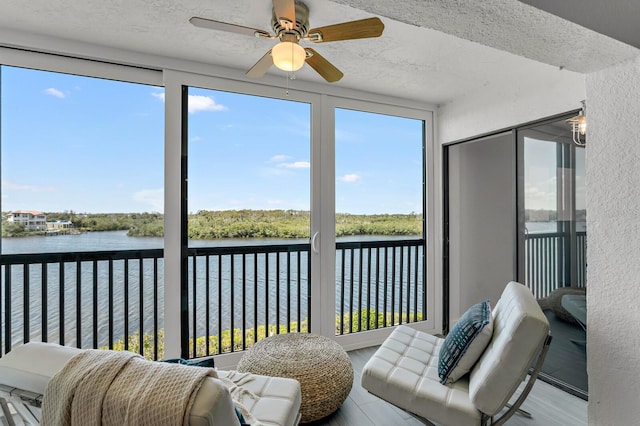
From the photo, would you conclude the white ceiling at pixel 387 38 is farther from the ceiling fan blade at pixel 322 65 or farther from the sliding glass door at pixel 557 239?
the sliding glass door at pixel 557 239

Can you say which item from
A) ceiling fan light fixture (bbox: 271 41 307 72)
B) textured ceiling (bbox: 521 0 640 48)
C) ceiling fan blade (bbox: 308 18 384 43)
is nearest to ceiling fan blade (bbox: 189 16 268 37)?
ceiling fan light fixture (bbox: 271 41 307 72)

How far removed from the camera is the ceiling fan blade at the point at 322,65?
1.86 metres

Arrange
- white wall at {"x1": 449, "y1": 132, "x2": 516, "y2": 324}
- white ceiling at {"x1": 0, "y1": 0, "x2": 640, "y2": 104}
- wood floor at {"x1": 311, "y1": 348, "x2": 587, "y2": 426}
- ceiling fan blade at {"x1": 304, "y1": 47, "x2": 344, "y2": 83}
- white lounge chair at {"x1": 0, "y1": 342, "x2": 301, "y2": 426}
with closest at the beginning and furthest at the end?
white lounge chair at {"x1": 0, "y1": 342, "x2": 301, "y2": 426} → white ceiling at {"x1": 0, "y1": 0, "x2": 640, "y2": 104} → ceiling fan blade at {"x1": 304, "y1": 47, "x2": 344, "y2": 83} → wood floor at {"x1": 311, "y1": 348, "x2": 587, "y2": 426} → white wall at {"x1": 449, "y1": 132, "x2": 516, "y2": 324}

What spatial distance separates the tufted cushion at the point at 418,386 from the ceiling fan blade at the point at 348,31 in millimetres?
1791

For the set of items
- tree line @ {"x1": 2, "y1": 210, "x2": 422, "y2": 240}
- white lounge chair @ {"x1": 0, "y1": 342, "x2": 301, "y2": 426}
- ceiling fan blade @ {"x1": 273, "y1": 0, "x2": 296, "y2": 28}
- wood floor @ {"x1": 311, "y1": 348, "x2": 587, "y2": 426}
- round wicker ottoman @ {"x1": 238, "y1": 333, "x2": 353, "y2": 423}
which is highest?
ceiling fan blade @ {"x1": 273, "y1": 0, "x2": 296, "y2": 28}

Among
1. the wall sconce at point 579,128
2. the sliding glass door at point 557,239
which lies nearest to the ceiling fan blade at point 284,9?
the wall sconce at point 579,128

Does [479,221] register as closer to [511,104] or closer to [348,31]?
[511,104]

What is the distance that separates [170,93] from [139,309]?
1.75 m

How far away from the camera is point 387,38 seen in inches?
84.8

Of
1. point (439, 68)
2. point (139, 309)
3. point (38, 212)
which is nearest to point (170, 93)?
point (38, 212)

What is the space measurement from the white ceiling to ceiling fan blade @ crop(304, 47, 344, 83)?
0.26m

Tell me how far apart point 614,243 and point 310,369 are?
1.61 m

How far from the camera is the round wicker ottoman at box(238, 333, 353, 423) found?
1.90 metres

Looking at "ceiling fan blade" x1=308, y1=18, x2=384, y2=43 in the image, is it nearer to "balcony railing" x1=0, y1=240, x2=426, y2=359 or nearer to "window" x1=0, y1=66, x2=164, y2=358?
"window" x1=0, y1=66, x2=164, y2=358
